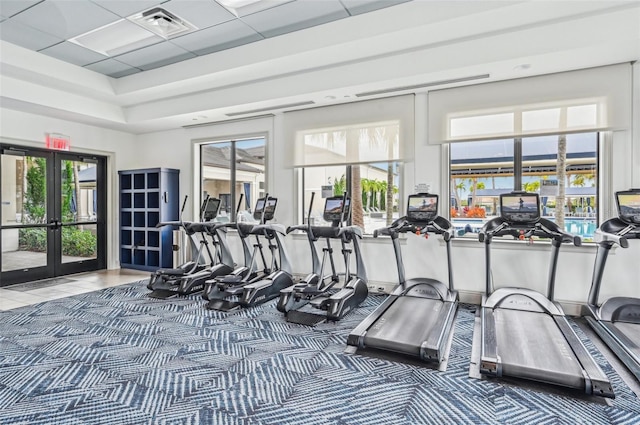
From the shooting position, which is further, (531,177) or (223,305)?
(531,177)

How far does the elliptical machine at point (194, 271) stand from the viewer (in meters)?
5.45

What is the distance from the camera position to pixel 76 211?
285 inches

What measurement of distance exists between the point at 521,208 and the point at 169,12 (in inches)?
183

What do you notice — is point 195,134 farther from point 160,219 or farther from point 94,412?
point 94,412

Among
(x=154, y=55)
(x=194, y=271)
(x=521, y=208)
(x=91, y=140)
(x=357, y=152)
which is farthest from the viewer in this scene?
(x=91, y=140)

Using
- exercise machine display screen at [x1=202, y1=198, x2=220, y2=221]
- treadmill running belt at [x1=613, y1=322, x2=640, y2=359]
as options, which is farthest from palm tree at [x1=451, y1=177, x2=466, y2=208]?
exercise machine display screen at [x1=202, y1=198, x2=220, y2=221]

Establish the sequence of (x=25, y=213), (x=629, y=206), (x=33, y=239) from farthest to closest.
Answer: (x=33, y=239)
(x=25, y=213)
(x=629, y=206)

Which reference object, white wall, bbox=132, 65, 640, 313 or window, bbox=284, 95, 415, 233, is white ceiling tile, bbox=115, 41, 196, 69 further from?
window, bbox=284, 95, 415, 233

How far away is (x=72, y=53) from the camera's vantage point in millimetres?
5305

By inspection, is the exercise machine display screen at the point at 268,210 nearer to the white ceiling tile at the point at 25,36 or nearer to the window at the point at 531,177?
the window at the point at 531,177

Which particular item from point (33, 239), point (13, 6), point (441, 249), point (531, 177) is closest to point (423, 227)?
point (441, 249)

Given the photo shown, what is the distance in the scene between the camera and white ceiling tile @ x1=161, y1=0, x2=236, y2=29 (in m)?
4.08

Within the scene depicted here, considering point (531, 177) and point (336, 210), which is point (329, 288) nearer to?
point (336, 210)

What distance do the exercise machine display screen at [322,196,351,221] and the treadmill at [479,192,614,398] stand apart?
1.67 m
